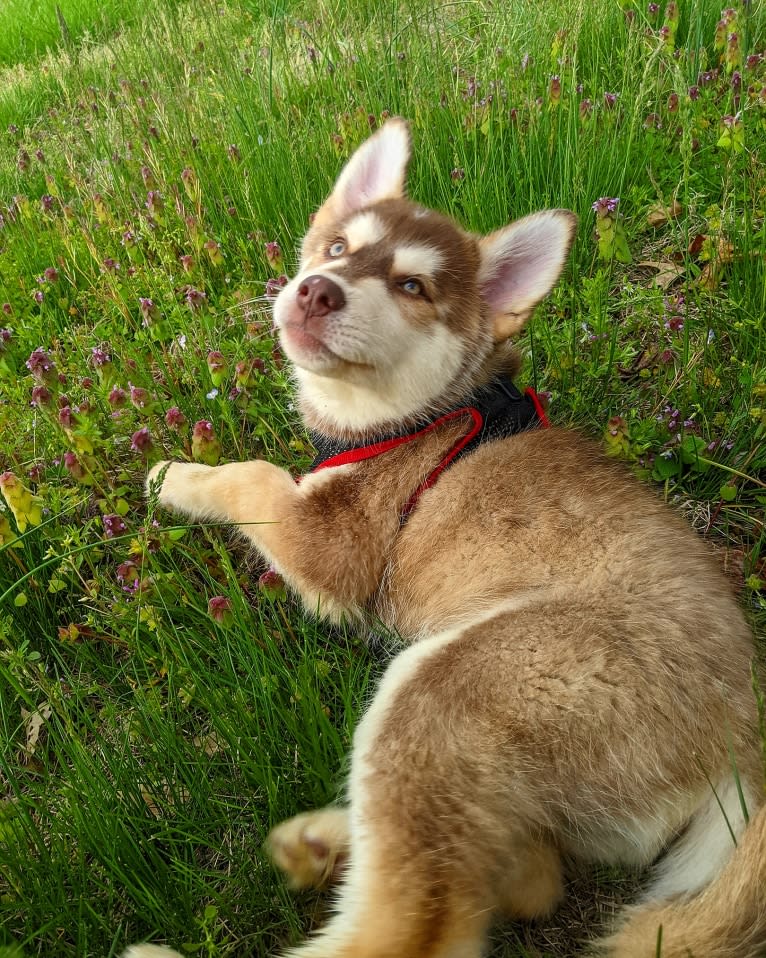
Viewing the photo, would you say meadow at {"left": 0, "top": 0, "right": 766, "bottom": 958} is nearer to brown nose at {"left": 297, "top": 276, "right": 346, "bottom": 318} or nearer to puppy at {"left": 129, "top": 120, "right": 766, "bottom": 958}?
puppy at {"left": 129, "top": 120, "right": 766, "bottom": 958}

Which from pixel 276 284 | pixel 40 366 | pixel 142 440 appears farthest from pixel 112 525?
pixel 276 284

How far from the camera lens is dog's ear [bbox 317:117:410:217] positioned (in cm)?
284

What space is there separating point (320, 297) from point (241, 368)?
2.40ft

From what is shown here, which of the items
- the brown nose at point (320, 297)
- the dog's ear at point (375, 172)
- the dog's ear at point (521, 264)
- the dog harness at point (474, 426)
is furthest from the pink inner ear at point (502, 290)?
the brown nose at point (320, 297)

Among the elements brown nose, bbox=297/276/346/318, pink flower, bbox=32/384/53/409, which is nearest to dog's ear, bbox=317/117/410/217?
brown nose, bbox=297/276/346/318

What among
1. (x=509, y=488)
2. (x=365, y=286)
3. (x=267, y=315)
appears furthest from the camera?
(x=267, y=315)

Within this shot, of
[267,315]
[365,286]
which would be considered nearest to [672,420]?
[365,286]

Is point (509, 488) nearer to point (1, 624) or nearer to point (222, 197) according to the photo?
point (1, 624)

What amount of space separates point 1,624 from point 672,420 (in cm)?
239

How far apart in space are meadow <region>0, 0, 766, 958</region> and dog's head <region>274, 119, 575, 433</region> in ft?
1.24

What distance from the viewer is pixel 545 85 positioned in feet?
13.6

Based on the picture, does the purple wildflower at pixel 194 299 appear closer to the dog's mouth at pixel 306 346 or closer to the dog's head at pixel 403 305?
the dog's head at pixel 403 305

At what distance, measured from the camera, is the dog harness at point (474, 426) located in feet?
7.92

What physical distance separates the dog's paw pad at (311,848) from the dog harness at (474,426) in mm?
958
